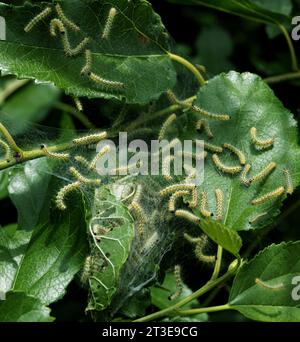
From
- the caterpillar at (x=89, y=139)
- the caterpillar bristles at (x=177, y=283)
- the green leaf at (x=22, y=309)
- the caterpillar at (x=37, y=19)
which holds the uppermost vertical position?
the caterpillar at (x=37, y=19)

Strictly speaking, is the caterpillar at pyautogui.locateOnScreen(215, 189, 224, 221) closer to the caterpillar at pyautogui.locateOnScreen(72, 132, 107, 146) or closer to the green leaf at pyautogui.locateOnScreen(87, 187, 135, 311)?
the green leaf at pyautogui.locateOnScreen(87, 187, 135, 311)

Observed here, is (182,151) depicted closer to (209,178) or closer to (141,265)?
(209,178)

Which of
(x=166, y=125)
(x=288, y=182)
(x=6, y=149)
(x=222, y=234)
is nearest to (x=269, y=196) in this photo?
(x=288, y=182)


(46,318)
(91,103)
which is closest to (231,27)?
(91,103)

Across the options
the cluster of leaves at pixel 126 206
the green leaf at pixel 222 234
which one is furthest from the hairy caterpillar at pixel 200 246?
the green leaf at pixel 222 234

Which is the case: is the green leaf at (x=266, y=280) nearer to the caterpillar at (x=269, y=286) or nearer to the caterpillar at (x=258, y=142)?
the caterpillar at (x=269, y=286)

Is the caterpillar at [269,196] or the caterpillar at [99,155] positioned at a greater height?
the caterpillar at [99,155]

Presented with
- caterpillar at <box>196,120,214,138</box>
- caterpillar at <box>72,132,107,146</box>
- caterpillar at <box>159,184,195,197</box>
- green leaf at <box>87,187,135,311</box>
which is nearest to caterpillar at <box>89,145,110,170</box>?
caterpillar at <box>72,132,107,146</box>
